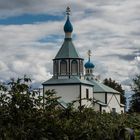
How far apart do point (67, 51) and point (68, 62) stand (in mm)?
1815

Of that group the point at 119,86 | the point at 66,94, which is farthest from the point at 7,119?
the point at 119,86

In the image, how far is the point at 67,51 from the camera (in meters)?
78.8

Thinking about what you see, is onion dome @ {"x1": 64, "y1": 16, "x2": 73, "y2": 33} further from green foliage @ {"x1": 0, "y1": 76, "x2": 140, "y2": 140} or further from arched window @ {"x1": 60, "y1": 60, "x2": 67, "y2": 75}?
green foliage @ {"x1": 0, "y1": 76, "x2": 140, "y2": 140}

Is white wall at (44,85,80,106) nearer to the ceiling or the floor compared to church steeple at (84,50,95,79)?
nearer to the floor

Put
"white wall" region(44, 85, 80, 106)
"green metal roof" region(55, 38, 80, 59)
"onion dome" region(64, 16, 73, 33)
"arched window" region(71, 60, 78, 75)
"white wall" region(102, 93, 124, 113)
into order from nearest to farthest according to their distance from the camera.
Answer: "white wall" region(44, 85, 80, 106) → "onion dome" region(64, 16, 73, 33) → "arched window" region(71, 60, 78, 75) → "green metal roof" region(55, 38, 80, 59) → "white wall" region(102, 93, 124, 113)

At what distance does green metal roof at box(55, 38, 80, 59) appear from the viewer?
256 ft

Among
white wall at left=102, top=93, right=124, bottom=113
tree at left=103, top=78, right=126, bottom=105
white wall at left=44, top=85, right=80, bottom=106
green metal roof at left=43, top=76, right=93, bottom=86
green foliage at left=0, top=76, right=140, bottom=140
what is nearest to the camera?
green foliage at left=0, top=76, right=140, bottom=140

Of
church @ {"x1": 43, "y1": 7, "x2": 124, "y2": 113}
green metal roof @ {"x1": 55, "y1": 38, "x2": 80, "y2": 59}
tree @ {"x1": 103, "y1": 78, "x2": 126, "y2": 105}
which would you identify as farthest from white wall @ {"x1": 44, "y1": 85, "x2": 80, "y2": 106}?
tree @ {"x1": 103, "y1": 78, "x2": 126, "y2": 105}

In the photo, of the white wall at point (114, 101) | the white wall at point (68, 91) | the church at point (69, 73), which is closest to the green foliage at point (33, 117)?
the church at point (69, 73)

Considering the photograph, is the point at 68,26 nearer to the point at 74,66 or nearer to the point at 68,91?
the point at 74,66

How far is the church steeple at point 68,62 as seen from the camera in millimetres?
77812

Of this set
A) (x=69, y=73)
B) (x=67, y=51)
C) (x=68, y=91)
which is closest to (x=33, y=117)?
(x=68, y=91)

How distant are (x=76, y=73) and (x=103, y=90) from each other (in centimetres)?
861

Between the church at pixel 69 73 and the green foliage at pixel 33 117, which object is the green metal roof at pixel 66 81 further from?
the green foliage at pixel 33 117
